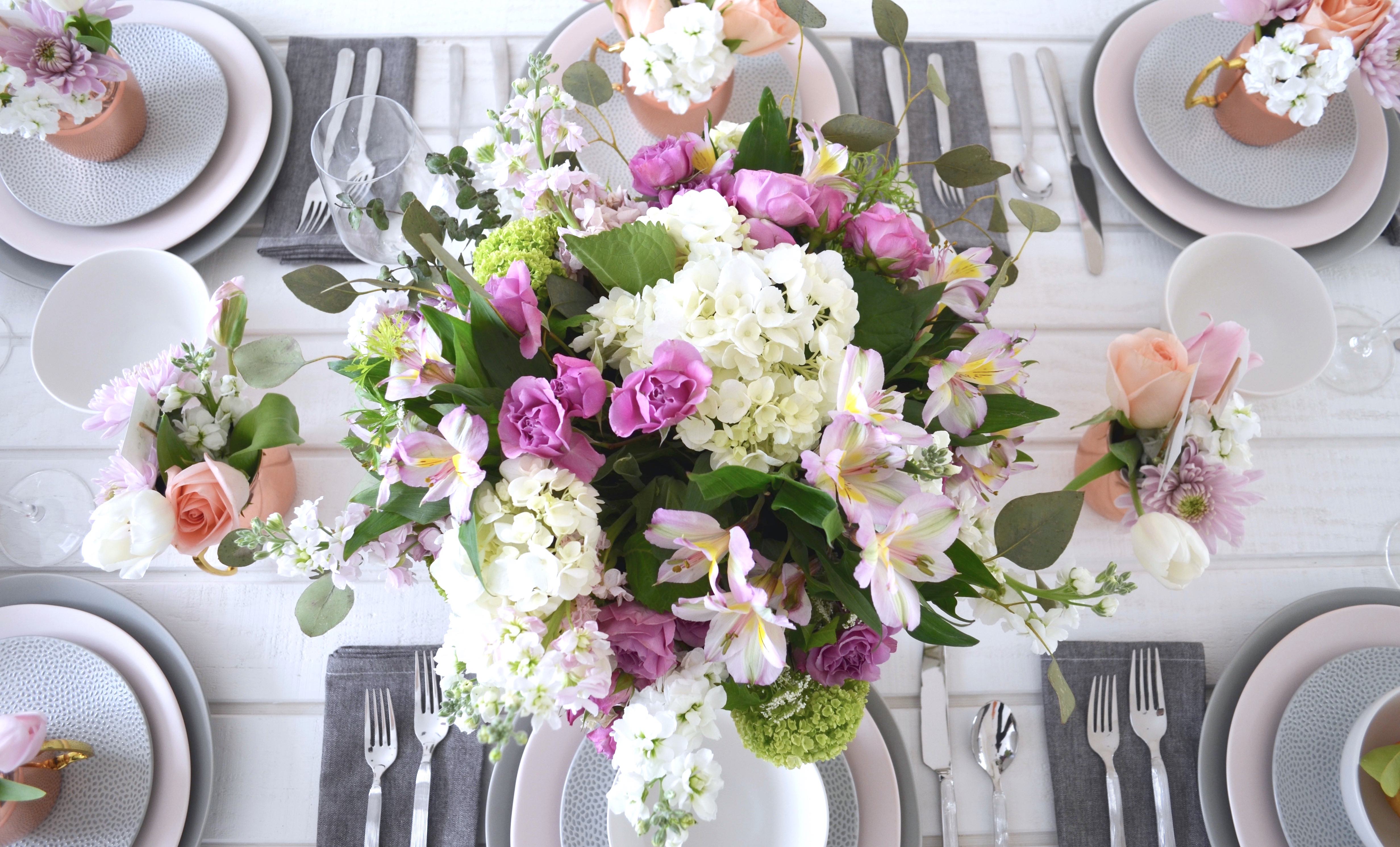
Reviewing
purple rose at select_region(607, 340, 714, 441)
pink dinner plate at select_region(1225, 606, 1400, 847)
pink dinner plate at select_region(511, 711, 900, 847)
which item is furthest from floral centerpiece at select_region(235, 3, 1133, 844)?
pink dinner plate at select_region(1225, 606, 1400, 847)

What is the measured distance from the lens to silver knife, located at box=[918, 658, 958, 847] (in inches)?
30.2

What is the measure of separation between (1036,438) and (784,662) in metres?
0.61

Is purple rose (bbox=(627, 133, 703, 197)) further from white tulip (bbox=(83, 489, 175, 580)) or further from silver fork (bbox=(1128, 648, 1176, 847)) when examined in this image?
silver fork (bbox=(1128, 648, 1176, 847))

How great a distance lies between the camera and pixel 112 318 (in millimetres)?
882

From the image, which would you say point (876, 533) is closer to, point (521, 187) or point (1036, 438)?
point (521, 187)

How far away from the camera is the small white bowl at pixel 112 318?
0.85 meters

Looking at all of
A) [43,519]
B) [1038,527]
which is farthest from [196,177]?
[1038,527]

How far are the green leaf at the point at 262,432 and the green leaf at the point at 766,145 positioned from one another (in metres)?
0.43

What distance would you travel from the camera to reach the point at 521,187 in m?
0.57

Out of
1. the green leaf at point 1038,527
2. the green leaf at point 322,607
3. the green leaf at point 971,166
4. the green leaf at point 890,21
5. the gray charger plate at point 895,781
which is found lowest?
the gray charger plate at point 895,781

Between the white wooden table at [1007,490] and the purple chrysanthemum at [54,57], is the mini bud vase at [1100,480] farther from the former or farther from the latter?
the purple chrysanthemum at [54,57]

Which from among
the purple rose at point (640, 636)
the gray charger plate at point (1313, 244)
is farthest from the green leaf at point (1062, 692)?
the gray charger plate at point (1313, 244)

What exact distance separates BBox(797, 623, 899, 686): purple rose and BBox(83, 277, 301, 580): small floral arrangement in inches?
17.7

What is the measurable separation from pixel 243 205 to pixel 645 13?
0.56 meters
